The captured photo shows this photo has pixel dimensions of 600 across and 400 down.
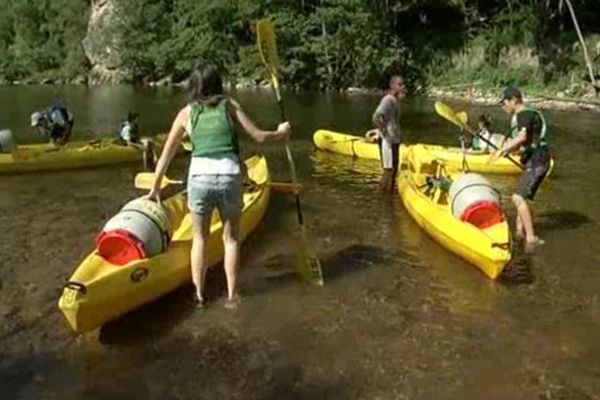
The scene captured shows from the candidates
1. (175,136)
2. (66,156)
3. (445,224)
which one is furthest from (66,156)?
(175,136)

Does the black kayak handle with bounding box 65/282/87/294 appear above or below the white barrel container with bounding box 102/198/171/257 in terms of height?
below

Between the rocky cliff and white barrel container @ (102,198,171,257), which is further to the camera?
the rocky cliff

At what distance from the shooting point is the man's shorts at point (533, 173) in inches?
376

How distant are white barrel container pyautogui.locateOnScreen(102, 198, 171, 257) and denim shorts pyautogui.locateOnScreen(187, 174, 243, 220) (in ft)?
1.90

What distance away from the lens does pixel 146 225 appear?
7.35 m

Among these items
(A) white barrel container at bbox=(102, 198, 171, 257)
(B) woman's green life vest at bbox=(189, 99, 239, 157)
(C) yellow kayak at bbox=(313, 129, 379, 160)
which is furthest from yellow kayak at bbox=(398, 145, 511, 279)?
(C) yellow kayak at bbox=(313, 129, 379, 160)

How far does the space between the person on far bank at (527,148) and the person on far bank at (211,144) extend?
3435 mm

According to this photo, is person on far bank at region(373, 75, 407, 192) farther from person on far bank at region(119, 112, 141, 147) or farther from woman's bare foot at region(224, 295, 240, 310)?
person on far bank at region(119, 112, 141, 147)

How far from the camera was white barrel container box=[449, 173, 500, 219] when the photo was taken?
8.94 m

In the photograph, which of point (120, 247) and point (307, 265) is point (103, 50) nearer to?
point (307, 265)

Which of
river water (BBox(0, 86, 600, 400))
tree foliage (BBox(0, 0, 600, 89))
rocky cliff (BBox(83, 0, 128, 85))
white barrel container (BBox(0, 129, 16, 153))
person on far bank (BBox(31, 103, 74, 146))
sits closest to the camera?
river water (BBox(0, 86, 600, 400))

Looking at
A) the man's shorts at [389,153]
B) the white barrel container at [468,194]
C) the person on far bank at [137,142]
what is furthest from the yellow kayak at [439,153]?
the person on far bank at [137,142]

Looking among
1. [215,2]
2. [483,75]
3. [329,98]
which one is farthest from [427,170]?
[215,2]

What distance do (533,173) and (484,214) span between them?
1106 mm
